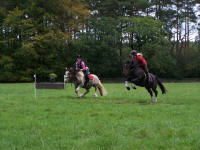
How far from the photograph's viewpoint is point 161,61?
47.1 meters

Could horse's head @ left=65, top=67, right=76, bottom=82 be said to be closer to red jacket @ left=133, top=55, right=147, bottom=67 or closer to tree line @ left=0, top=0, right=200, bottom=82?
red jacket @ left=133, top=55, right=147, bottom=67

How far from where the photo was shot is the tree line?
145 ft

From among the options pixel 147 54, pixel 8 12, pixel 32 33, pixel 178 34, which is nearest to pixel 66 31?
pixel 32 33

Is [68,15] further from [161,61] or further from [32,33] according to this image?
[161,61]

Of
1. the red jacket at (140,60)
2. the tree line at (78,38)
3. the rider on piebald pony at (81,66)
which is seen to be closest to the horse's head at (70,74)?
the rider on piebald pony at (81,66)

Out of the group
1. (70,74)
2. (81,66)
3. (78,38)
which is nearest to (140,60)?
(81,66)

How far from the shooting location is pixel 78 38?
47.0 metres

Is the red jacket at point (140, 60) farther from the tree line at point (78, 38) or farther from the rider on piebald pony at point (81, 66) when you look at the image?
the tree line at point (78, 38)

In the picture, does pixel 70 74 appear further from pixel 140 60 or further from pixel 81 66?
pixel 140 60

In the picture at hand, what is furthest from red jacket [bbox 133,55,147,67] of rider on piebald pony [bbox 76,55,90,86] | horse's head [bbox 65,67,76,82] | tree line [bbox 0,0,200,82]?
tree line [bbox 0,0,200,82]

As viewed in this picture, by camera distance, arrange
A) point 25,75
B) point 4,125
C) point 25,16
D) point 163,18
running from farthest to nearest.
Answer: point 163,18
point 25,16
point 25,75
point 4,125

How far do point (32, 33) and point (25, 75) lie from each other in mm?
7156

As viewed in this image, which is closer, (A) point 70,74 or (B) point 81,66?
(A) point 70,74

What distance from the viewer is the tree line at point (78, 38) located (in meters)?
44.2
